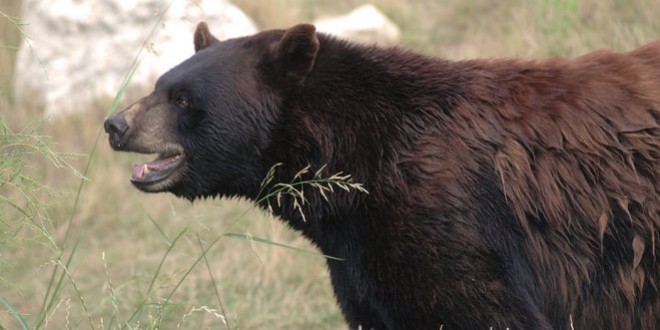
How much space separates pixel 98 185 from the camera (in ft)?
28.7

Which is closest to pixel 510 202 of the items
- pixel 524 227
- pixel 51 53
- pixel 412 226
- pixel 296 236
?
pixel 524 227

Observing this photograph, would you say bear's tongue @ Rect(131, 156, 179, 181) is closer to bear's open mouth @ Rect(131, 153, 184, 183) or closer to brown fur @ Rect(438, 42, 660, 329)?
bear's open mouth @ Rect(131, 153, 184, 183)

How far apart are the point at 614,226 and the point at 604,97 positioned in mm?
520

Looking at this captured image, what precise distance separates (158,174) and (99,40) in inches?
252

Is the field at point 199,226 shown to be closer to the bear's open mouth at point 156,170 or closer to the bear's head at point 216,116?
the bear's open mouth at point 156,170

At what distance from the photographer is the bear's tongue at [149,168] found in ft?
14.6

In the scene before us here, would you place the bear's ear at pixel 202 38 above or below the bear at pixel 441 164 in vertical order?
above

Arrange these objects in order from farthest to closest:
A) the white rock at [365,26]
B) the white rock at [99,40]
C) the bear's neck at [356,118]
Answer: the white rock at [365,26]
the white rock at [99,40]
the bear's neck at [356,118]

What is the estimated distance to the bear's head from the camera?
437cm

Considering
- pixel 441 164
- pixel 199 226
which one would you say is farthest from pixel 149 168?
pixel 199 226

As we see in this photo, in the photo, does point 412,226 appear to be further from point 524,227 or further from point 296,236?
point 296,236

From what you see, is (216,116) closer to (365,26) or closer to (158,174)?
(158,174)

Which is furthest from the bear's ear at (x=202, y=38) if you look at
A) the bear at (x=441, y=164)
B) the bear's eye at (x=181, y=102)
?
the bear's eye at (x=181, y=102)

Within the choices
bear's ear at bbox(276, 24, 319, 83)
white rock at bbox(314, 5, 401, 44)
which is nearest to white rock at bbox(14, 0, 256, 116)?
white rock at bbox(314, 5, 401, 44)
